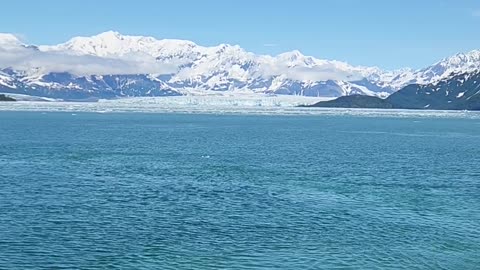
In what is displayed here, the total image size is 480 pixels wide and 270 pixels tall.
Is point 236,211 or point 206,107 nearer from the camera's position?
point 236,211

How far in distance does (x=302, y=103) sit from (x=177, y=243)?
176721 mm

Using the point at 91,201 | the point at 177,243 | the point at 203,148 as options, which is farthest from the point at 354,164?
the point at 177,243

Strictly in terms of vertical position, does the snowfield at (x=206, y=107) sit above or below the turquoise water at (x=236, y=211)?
below

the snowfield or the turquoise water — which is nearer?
the turquoise water

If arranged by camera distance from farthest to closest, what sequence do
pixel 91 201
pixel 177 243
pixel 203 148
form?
pixel 203 148 → pixel 91 201 → pixel 177 243

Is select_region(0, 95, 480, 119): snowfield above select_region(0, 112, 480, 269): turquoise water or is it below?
below

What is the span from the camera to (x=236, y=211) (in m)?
24.7

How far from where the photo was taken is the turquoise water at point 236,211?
62.1 feet

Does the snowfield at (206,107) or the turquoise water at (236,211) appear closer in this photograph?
the turquoise water at (236,211)

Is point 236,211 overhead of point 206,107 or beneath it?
overhead

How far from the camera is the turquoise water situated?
18.9 meters

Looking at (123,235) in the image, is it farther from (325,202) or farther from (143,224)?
(325,202)

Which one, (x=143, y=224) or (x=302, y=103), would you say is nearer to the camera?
(x=143, y=224)

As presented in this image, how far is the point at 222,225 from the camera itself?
73.5 ft
